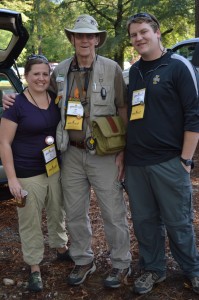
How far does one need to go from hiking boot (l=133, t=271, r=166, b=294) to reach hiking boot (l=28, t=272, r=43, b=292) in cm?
77

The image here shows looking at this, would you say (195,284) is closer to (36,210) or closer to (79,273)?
(79,273)

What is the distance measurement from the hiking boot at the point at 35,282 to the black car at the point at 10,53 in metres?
1.49

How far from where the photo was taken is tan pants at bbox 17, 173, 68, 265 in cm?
310

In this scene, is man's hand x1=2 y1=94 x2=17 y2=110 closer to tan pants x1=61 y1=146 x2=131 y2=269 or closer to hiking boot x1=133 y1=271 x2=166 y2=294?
tan pants x1=61 y1=146 x2=131 y2=269

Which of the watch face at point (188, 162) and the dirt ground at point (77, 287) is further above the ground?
the watch face at point (188, 162)

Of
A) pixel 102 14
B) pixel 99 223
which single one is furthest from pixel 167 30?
pixel 99 223

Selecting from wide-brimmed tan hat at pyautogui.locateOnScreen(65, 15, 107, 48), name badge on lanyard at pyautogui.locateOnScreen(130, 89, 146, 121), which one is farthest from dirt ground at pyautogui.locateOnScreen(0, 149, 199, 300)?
wide-brimmed tan hat at pyautogui.locateOnScreen(65, 15, 107, 48)

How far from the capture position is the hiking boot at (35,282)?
123 inches

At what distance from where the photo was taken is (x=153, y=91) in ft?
8.90

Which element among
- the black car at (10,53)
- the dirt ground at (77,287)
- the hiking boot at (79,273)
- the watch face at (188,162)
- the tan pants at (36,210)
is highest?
the black car at (10,53)

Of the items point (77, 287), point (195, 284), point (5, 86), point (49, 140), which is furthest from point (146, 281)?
point (5, 86)

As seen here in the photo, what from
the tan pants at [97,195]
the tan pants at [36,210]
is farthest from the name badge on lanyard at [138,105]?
the tan pants at [36,210]

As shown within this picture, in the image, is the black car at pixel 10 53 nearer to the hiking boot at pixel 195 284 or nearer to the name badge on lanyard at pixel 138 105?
the name badge on lanyard at pixel 138 105

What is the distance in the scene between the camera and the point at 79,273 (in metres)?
3.28
